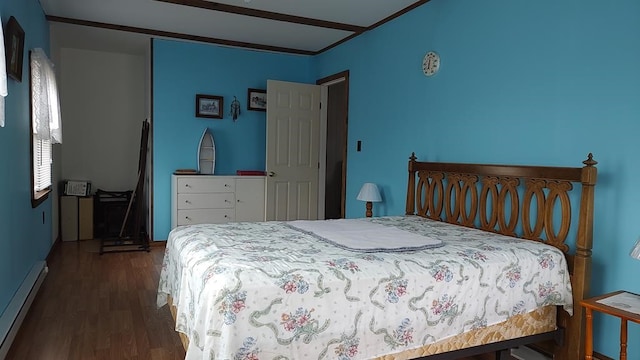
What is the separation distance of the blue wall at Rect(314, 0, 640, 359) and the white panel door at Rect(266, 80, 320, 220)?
1.17m

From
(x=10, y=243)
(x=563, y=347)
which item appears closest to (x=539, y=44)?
(x=563, y=347)

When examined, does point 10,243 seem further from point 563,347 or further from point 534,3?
point 534,3

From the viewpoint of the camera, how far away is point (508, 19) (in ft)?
9.55

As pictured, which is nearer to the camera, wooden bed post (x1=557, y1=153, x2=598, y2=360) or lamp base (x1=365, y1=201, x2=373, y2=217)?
wooden bed post (x1=557, y1=153, x2=598, y2=360)

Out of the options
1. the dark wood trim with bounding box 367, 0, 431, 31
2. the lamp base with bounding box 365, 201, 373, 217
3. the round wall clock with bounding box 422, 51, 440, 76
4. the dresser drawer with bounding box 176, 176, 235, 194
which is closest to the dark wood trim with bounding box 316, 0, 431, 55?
the dark wood trim with bounding box 367, 0, 431, 31

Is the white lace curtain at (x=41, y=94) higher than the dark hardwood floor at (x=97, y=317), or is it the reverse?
the white lace curtain at (x=41, y=94)

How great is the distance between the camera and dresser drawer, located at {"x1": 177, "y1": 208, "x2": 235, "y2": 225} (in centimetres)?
503

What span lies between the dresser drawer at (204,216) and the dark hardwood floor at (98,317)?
2.29 feet

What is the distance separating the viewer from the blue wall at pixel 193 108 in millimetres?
5152

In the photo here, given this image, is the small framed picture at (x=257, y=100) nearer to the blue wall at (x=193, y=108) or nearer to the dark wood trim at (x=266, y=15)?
the blue wall at (x=193, y=108)

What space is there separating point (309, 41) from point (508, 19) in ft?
8.54

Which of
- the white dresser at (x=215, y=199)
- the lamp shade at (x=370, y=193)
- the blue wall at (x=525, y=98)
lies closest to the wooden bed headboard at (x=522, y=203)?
the blue wall at (x=525, y=98)

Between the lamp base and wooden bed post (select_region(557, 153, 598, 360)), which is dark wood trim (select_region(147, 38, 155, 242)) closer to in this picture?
the lamp base

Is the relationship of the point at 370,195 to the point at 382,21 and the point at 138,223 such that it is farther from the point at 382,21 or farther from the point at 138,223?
the point at 138,223
